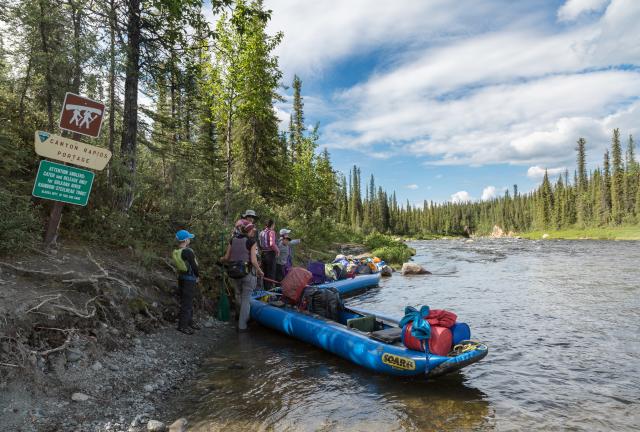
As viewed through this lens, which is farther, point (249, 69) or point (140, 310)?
point (249, 69)

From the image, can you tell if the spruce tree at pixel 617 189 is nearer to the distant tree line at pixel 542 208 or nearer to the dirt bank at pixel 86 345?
the distant tree line at pixel 542 208

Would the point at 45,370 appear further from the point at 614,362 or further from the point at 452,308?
the point at 452,308

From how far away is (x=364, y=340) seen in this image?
6945 mm

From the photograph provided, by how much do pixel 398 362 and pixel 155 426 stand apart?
3.61 m

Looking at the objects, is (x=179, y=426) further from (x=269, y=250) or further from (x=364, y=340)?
(x=269, y=250)

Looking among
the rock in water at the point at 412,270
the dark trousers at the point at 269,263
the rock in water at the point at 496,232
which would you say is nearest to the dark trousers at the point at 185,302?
the dark trousers at the point at 269,263

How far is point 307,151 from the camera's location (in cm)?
3634

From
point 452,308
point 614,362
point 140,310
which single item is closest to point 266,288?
point 140,310

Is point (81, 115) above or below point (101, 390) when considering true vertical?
above

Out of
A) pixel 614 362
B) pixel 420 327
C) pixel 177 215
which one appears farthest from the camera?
pixel 177 215

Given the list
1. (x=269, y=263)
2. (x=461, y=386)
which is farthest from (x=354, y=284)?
(x=461, y=386)

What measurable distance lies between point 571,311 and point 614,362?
4.51 metres

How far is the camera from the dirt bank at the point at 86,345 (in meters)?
4.53

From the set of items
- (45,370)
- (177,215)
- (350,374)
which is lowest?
(350,374)
